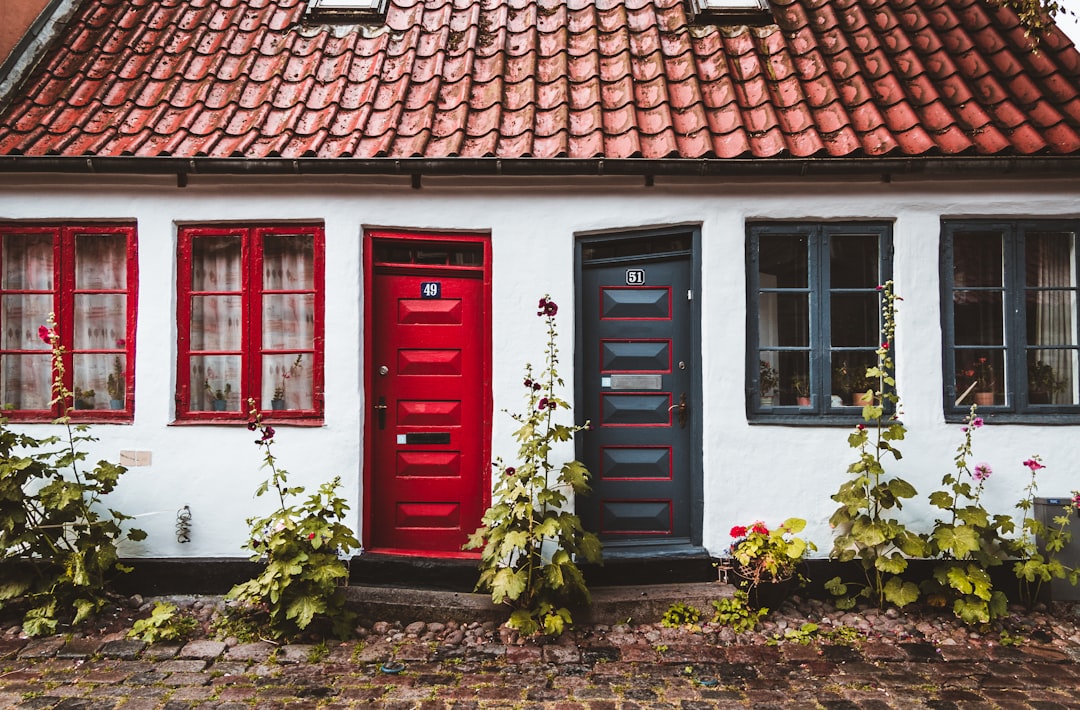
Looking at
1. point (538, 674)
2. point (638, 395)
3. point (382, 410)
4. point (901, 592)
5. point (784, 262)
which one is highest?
point (784, 262)

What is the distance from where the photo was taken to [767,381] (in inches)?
228

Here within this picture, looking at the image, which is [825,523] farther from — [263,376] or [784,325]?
[263,376]

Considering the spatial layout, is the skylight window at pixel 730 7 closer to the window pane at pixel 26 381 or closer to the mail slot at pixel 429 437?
the mail slot at pixel 429 437

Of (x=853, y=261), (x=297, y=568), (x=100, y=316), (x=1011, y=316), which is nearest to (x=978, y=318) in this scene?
(x=1011, y=316)

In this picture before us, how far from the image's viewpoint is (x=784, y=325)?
5836 millimetres

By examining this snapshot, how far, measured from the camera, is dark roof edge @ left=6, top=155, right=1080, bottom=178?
17.8 feet

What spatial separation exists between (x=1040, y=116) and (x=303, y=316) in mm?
6183

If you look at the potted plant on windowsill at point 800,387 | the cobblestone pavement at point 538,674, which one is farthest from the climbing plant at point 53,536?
A: the potted plant on windowsill at point 800,387

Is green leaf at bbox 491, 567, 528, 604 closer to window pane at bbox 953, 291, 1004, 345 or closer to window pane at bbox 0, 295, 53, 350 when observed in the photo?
window pane at bbox 953, 291, 1004, 345

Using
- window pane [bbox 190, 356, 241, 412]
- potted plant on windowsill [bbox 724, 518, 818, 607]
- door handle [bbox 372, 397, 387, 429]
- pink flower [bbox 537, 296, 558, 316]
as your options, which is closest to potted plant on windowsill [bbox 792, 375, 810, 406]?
potted plant on windowsill [bbox 724, 518, 818, 607]

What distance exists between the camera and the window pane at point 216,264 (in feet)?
19.3

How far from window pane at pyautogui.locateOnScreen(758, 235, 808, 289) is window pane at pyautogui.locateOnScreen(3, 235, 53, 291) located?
590 centimetres

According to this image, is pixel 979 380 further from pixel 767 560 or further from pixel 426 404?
pixel 426 404

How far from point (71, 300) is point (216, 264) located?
3.99 ft
